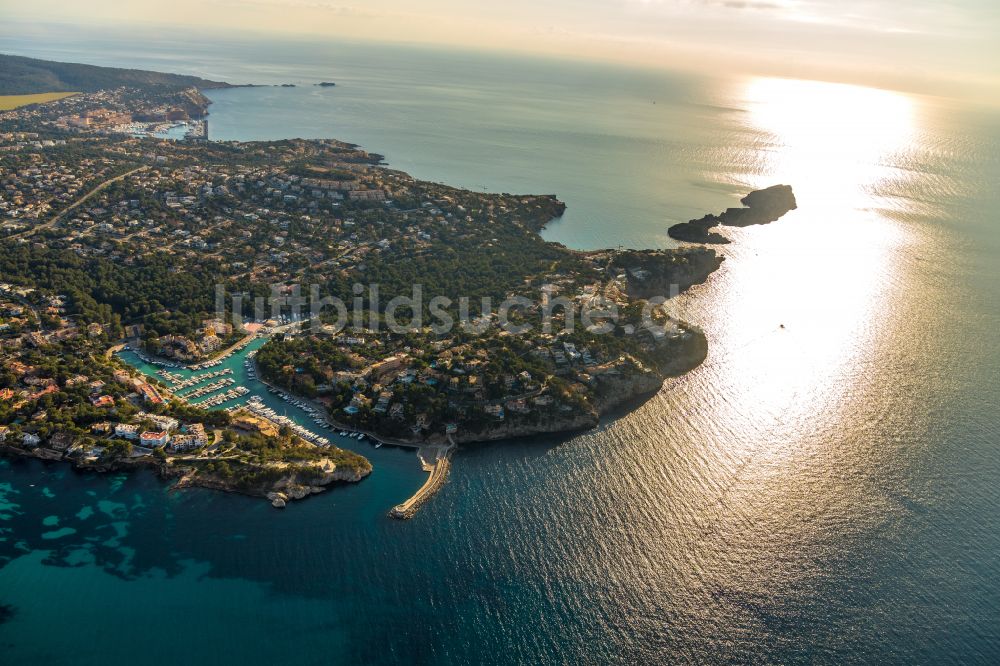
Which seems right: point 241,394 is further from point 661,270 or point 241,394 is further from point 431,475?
point 661,270

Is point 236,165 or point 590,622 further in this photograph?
point 236,165

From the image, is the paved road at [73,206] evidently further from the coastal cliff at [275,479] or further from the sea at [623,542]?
the coastal cliff at [275,479]

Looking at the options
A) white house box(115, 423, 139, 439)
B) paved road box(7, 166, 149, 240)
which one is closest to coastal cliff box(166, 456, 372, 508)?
white house box(115, 423, 139, 439)

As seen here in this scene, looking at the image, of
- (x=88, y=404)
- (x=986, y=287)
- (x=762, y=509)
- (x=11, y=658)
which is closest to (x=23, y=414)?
(x=88, y=404)

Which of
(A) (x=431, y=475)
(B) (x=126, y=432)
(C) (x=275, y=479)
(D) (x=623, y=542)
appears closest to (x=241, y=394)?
(B) (x=126, y=432)

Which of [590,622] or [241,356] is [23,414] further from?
[590,622]
